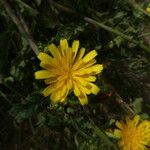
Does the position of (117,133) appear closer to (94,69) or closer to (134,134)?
(134,134)

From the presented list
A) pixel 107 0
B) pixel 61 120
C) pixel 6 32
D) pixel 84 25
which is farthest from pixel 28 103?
pixel 107 0

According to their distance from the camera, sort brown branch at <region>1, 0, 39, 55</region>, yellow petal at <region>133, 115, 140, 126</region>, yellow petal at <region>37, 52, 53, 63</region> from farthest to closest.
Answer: yellow petal at <region>133, 115, 140, 126</region>
brown branch at <region>1, 0, 39, 55</region>
yellow petal at <region>37, 52, 53, 63</region>

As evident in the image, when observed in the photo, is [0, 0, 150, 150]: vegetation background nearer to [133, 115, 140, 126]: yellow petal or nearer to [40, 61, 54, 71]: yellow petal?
[133, 115, 140, 126]: yellow petal

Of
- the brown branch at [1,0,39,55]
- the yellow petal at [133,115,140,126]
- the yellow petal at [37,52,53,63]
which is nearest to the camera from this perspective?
the yellow petal at [37,52,53,63]

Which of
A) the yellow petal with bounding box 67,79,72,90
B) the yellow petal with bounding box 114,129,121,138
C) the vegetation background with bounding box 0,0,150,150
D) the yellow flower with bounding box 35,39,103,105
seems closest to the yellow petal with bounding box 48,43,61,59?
the yellow flower with bounding box 35,39,103,105

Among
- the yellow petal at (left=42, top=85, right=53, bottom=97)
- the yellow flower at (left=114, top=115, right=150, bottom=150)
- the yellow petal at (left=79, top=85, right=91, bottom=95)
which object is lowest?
the yellow flower at (left=114, top=115, right=150, bottom=150)

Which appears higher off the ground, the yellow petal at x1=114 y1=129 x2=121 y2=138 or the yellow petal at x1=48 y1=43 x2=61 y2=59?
the yellow petal at x1=48 y1=43 x2=61 y2=59

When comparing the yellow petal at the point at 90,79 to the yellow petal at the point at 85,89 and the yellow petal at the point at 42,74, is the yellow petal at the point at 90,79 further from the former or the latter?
the yellow petal at the point at 42,74

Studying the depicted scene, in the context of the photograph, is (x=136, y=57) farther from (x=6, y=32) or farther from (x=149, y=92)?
(x=6, y=32)
